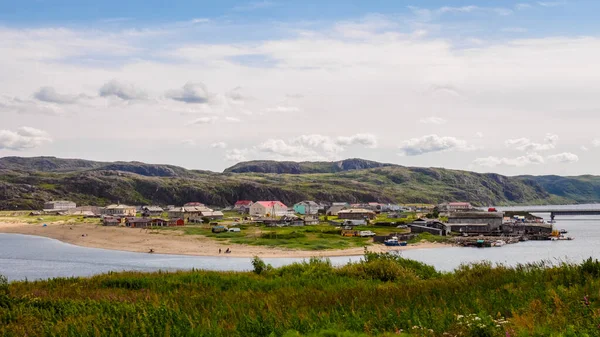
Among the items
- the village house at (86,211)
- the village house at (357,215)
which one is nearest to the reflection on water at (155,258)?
the village house at (357,215)

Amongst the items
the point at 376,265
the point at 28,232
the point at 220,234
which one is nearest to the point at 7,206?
the point at 28,232

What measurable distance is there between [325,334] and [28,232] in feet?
422

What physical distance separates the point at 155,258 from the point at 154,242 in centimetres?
1931

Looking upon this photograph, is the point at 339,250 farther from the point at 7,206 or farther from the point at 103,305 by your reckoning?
the point at 7,206

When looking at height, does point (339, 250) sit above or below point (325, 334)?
below

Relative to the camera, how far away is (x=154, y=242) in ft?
318

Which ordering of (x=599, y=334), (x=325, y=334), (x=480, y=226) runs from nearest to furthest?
(x=599, y=334) → (x=325, y=334) → (x=480, y=226)

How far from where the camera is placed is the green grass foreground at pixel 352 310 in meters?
13.2

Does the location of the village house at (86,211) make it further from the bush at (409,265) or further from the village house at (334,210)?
the bush at (409,265)

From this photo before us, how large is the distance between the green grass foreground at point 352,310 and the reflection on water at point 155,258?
3905cm

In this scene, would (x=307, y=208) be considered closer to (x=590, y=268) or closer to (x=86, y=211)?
(x=86, y=211)

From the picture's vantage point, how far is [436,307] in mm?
16047

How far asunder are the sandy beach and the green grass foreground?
5617cm

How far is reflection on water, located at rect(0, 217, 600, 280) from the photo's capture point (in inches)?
2569
